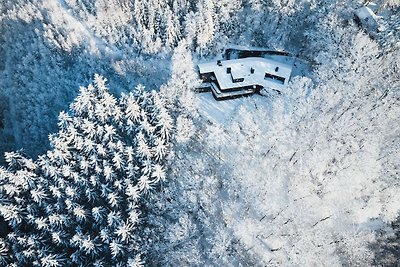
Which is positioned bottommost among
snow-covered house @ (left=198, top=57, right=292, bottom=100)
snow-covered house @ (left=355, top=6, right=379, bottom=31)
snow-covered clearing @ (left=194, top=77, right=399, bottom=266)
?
snow-covered clearing @ (left=194, top=77, right=399, bottom=266)

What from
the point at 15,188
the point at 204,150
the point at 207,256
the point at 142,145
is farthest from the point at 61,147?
the point at 207,256

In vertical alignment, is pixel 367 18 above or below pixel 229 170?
above

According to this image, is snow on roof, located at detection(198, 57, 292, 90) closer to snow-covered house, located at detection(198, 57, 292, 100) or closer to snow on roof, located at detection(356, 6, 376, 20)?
snow-covered house, located at detection(198, 57, 292, 100)

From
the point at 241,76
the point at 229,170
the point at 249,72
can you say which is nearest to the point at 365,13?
the point at 249,72

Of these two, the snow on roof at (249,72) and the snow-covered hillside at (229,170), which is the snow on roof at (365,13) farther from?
the snow on roof at (249,72)

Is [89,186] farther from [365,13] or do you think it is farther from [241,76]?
[365,13]

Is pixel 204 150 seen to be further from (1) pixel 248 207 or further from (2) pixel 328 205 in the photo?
(2) pixel 328 205

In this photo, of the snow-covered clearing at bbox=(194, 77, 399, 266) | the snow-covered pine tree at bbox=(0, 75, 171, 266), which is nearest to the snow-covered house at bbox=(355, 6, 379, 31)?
the snow-covered clearing at bbox=(194, 77, 399, 266)

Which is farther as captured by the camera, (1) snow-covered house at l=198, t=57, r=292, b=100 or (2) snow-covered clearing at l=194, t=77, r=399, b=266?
(1) snow-covered house at l=198, t=57, r=292, b=100
